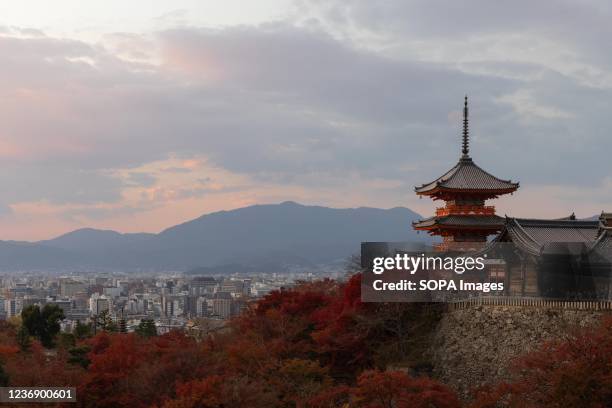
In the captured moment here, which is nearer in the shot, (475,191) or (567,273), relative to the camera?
(567,273)

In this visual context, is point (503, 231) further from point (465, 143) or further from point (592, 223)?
point (465, 143)

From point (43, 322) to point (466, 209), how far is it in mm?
19313

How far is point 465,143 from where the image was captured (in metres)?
29.7

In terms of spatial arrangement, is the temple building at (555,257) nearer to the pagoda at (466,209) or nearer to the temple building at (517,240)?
the temple building at (517,240)

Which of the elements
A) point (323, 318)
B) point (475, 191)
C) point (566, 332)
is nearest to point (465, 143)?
point (475, 191)

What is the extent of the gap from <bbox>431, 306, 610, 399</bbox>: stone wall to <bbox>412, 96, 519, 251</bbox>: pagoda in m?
4.82

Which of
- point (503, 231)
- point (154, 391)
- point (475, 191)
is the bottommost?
point (154, 391)

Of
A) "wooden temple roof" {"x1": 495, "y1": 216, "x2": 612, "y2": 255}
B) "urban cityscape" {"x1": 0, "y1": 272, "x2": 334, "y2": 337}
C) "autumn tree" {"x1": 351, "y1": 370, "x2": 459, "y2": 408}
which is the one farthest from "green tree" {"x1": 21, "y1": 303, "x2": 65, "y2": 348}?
"urban cityscape" {"x1": 0, "y1": 272, "x2": 334, "y2": 337}

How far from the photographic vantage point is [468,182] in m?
28.2

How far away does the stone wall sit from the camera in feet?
63.6

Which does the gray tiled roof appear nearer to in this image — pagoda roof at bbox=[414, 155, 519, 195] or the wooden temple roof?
pagoda roof at bbox=[414, 155, 519, 195]

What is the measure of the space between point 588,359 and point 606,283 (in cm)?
484

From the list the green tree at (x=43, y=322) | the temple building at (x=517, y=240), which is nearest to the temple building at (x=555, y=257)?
the temple building at (x=517, y=240)

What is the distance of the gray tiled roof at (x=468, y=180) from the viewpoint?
90.9 ft
